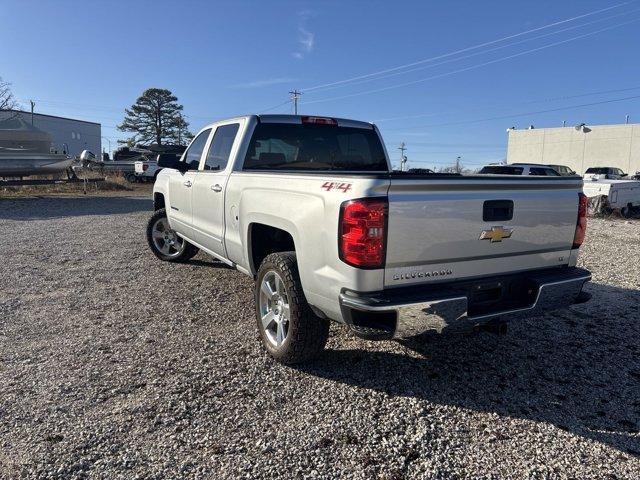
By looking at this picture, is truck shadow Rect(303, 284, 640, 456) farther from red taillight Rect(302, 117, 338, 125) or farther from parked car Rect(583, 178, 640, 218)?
parked car Rect(583, 178, 640, 218)

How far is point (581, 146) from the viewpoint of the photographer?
156ft

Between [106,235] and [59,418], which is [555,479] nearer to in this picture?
[59,418]

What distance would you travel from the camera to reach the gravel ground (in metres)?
2.54

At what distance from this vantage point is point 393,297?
2.85m

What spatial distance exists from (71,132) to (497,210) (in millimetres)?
86492

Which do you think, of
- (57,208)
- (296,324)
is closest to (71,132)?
(57,208)

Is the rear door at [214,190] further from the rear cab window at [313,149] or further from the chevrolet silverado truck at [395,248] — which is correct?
the rear cab window at [313,149]

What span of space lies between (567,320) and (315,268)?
3.18 metres

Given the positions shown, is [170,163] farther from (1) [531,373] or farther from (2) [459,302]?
(1) [531,373]

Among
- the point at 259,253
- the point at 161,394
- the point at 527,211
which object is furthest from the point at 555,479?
the point at 259,253

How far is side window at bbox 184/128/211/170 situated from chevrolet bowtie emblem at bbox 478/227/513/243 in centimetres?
362

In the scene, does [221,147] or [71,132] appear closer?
[221,147]

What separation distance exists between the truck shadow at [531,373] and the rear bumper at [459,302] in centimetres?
58

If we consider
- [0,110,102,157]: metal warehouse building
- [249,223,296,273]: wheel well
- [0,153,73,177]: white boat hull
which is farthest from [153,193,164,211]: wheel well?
[0,110,102,157]: metal warehouse building
